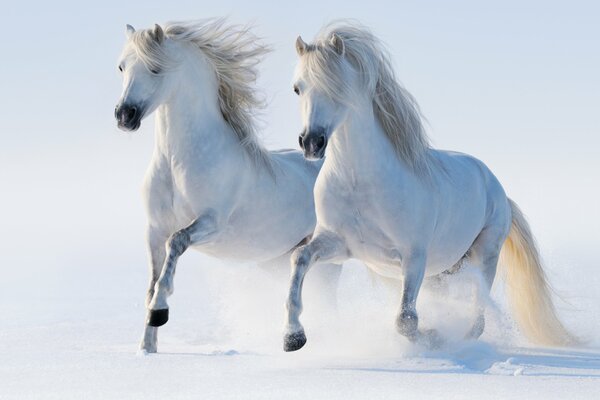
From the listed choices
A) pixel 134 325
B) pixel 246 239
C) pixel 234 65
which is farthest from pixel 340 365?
pixel 134 325

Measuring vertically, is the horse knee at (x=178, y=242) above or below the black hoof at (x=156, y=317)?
above

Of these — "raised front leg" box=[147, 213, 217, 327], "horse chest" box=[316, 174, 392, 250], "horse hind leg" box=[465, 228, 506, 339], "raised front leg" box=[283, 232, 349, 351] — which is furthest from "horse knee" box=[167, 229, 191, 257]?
"horse hind leg" box=[465, 228, 506, 339]

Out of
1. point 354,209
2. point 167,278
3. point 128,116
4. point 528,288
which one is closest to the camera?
point 354,209

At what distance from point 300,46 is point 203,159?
1.51 m

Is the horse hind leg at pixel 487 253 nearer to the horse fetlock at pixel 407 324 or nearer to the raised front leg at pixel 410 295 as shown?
the raised front leg at pixel 410 295

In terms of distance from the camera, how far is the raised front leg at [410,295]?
6152mm

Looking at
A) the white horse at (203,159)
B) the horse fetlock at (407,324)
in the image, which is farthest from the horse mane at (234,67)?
the horse fetlock at (407,324)

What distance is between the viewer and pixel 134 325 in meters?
9.35

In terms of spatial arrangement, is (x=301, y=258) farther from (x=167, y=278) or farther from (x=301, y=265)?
(x=167, y=278)

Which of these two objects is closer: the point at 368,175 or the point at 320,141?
the point at 320,141

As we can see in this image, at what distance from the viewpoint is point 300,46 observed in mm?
6133

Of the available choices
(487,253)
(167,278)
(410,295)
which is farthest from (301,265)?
(487,253)

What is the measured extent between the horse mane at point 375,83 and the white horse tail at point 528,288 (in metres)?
1.96

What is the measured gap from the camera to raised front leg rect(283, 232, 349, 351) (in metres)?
5.84
